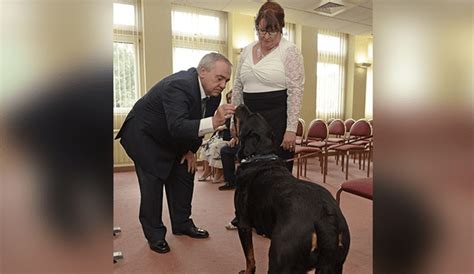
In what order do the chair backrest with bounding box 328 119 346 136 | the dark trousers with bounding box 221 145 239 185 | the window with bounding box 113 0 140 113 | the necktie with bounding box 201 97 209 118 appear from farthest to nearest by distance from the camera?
1. the chair backrest with bounding box 328 119 346 136
2. the window with bounding box 113 0 140 113
3. the dark trousers with bounding box 221 145 239 185
4. the necktie with bounding box 201 97 209 118

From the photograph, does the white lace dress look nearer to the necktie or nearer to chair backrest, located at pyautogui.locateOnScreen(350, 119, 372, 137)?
the necktie

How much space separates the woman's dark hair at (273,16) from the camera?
6.32 ft

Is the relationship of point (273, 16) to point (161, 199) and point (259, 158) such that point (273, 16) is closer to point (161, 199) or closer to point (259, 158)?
point (259, 158)

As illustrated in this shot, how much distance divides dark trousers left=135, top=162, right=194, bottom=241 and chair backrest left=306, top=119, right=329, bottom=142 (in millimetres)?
2925

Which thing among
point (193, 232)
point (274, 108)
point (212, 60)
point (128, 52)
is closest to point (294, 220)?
point (274, 108)

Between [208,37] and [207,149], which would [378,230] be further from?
[208,37]

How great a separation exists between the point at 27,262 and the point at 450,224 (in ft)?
1.90

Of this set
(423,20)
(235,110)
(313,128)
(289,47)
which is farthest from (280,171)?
(313,128)

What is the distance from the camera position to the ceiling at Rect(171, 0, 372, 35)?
5.22 m

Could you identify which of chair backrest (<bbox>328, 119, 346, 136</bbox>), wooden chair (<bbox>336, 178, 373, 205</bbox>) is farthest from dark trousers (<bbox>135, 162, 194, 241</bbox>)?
chair backrest (<bbox>328, 119, 346, 136</bbox>)

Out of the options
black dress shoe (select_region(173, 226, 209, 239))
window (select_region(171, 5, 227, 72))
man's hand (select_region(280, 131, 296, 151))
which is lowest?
black dress shoe (select_region(173, 226, 209, 239))

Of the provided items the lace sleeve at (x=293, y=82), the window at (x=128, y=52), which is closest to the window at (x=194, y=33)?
the window at (x=128, y=52)

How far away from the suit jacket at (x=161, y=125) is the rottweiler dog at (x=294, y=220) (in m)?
0.70

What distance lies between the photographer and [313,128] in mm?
5090
